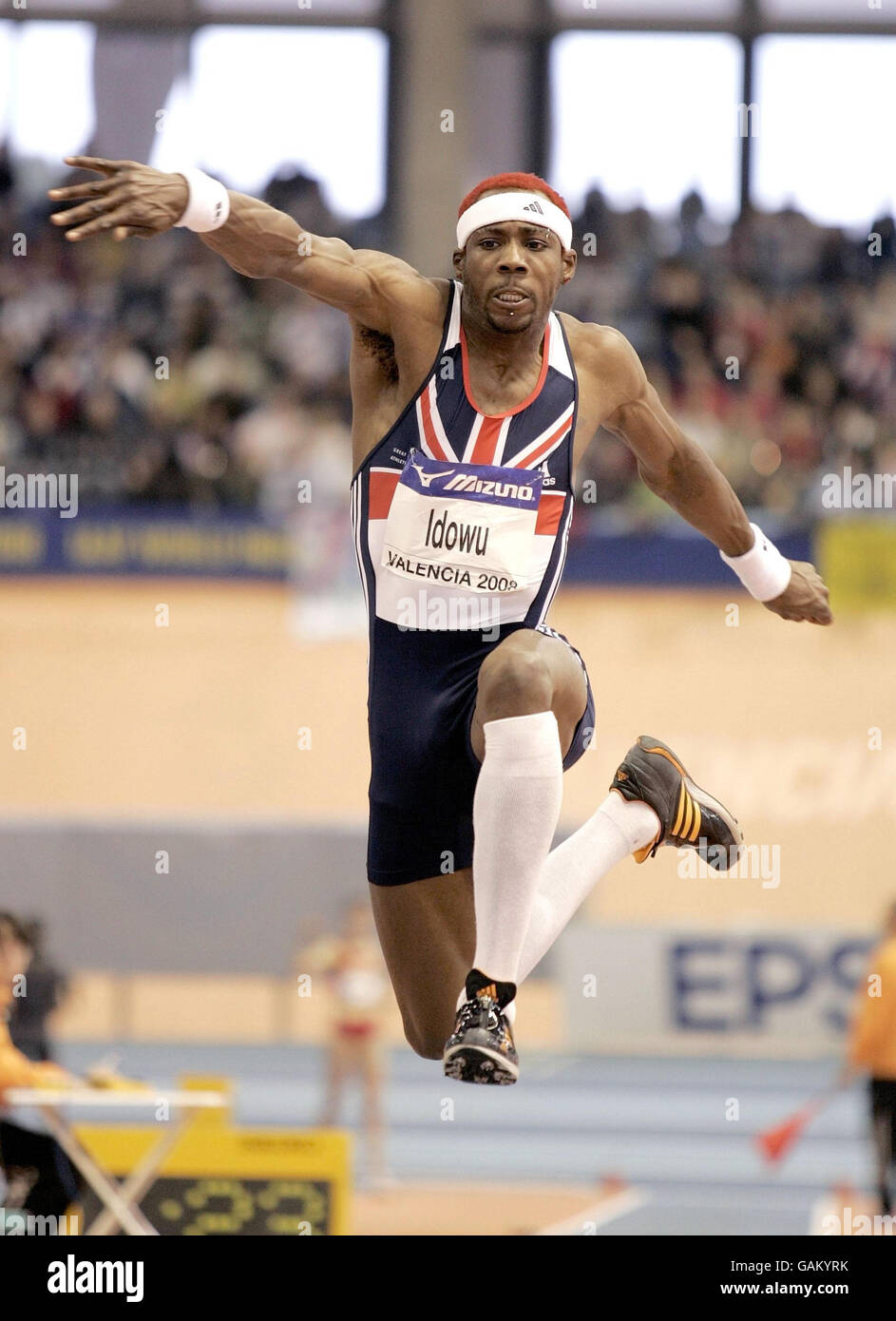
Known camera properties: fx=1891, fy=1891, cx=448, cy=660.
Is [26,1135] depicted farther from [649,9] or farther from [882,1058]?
[649,9]

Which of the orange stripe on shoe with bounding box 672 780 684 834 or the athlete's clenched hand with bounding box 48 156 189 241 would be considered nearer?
the athlete's clenched hand with bounding box 48 156 189 241

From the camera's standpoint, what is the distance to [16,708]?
709 inches

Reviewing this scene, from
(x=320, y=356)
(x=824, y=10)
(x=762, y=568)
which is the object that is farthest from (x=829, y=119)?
(x=762, y=568)

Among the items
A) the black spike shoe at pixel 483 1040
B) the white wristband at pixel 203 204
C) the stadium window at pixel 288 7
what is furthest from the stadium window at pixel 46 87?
the black spike shoe at pixel 483 1040

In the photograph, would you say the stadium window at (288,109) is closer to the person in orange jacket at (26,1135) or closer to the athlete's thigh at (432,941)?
the person in orange jacket at (26,1135)

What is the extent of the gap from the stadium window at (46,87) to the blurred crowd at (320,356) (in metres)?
0.52

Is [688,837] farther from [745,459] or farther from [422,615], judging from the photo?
[745,459]

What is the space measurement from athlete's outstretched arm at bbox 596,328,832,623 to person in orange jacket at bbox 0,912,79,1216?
4074mm

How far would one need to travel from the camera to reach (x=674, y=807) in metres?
5.62

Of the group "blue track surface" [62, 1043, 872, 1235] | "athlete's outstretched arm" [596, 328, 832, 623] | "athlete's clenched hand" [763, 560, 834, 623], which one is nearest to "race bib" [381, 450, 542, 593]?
"athlete's outstretched arm" [596, 328, 832, 623]

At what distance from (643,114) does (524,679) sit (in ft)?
56.0

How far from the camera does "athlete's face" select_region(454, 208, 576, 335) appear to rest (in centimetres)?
498

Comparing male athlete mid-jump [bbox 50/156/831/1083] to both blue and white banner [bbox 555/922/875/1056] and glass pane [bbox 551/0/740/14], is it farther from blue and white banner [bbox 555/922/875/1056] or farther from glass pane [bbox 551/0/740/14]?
glass pane [bbox 551/0/740/14]
